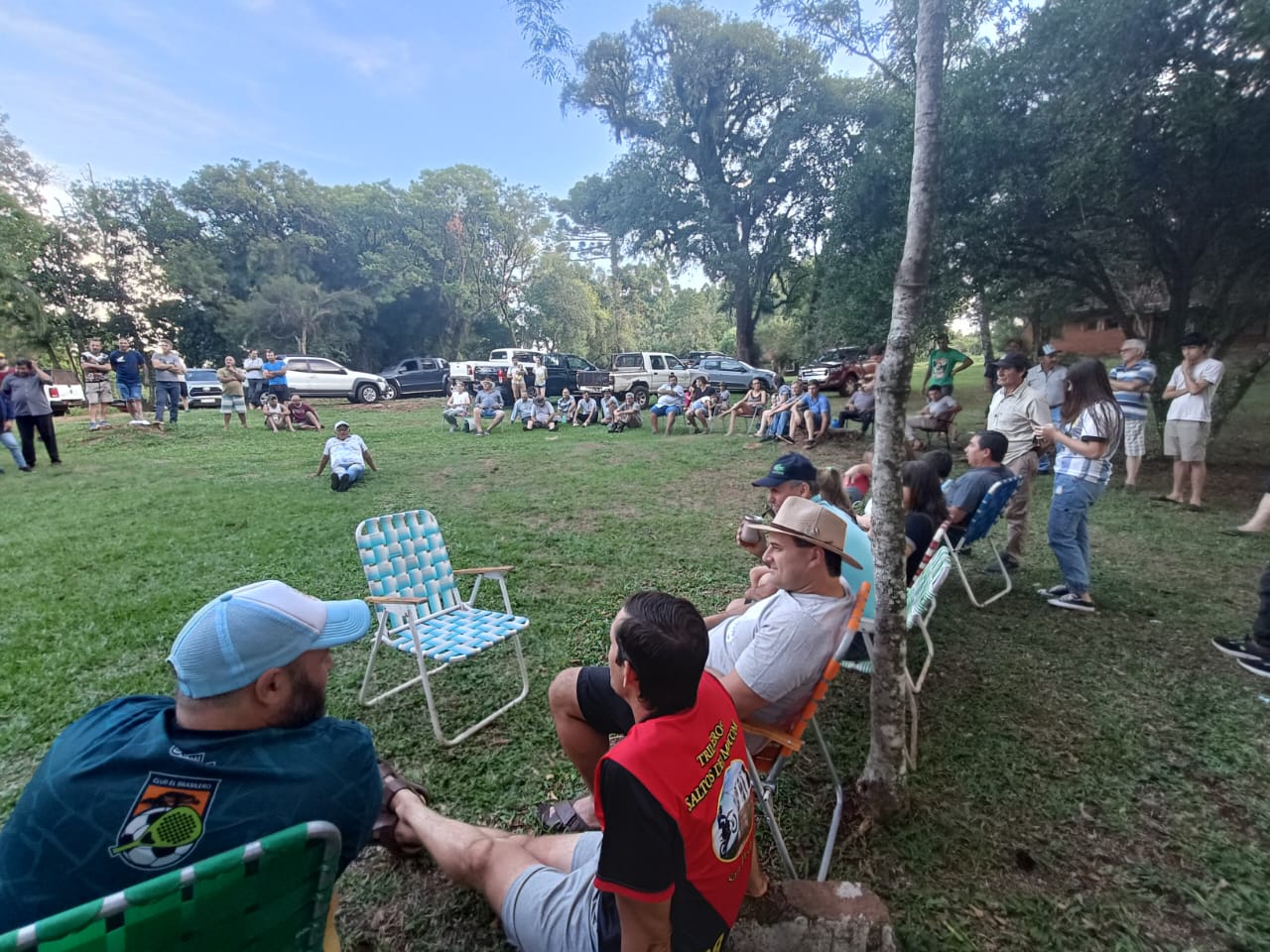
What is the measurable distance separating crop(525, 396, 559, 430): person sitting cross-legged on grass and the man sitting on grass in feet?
15.7

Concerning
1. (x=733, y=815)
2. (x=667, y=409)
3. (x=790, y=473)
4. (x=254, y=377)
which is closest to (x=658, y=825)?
(x=733, y=815)

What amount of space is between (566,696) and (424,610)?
1523mm

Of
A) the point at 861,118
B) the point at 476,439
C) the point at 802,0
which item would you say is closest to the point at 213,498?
the point at 476,439

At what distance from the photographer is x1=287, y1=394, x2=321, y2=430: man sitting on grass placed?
13.3 m

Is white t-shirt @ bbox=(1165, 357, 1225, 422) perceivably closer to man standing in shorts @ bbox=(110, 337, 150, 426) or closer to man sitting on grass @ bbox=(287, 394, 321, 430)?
man sitting on grass @ bbox=(287, 394, 321, 430)

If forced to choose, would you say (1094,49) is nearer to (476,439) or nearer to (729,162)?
(476,439)

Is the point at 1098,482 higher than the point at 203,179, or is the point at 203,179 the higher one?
the point at 203,179

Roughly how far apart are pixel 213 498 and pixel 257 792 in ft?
24.5

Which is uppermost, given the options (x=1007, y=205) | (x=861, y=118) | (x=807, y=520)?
(x=861, y=118)

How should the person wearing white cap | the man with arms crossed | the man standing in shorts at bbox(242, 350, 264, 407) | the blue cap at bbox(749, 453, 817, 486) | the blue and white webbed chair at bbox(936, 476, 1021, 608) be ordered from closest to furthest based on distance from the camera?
1. the person wearing white cap
2. the blue cap at bbox(749, 453, 817, 486)
3. the blue and white webbed chair at bbox(936, 476, 1021, 608)
4. the man with arms crossed
5. the man standing in shorts at bbox(242, 350, 264, 407)

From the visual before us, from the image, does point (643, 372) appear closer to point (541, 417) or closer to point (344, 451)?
point (541, 417)

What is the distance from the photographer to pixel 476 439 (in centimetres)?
1239

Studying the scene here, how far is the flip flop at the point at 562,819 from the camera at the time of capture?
2.22 metres

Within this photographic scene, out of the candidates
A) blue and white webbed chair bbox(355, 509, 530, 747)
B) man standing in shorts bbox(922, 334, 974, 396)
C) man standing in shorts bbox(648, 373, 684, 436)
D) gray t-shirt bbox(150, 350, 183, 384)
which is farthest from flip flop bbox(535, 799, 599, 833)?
gray t-shirt bbox(150, 350, 183, 384)
